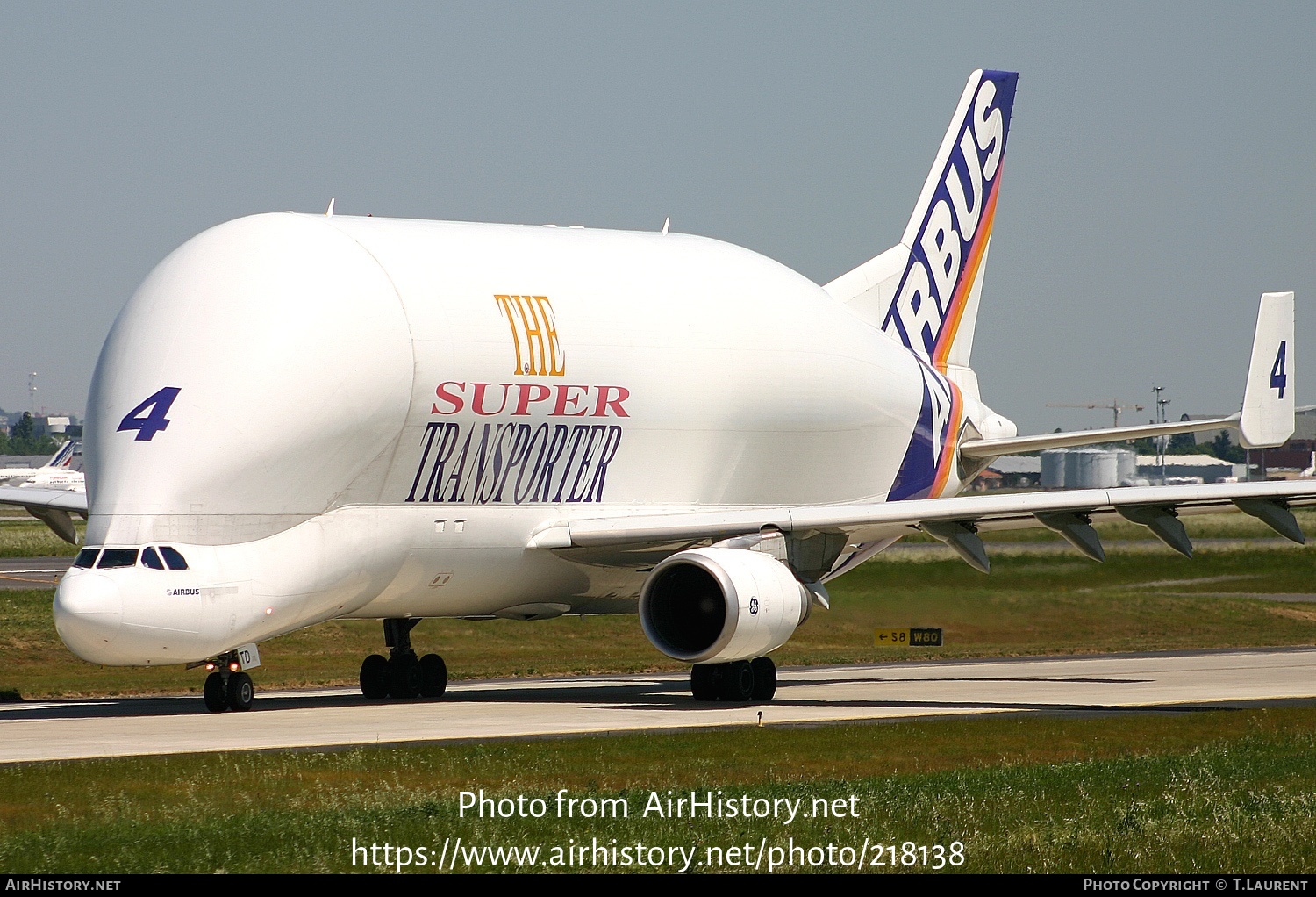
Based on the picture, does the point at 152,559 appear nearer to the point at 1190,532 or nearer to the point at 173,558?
the point at 173,558

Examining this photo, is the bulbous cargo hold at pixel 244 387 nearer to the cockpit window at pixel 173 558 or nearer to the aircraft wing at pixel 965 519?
the cockpit window at pixel 173 558

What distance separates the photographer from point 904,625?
108ft

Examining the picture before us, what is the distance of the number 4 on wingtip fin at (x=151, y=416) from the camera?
2245 cm

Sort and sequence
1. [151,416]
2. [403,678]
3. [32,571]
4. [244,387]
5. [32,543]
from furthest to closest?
1. [32,543]
2. [32,571]
3. [403,678]
4. [244,387]
5. [151,416]

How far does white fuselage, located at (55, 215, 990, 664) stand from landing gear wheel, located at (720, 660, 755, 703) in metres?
2.41

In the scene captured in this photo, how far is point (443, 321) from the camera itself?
25.1 meters

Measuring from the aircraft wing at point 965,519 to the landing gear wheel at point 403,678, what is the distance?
2.84 m

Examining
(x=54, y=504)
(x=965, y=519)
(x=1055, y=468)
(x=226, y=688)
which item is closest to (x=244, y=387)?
(x=226, y=688)

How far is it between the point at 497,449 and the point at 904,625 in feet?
32.1

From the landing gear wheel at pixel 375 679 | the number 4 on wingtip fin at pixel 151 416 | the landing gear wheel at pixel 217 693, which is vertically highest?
the number 4 on wingtip fin at pixel 151 416

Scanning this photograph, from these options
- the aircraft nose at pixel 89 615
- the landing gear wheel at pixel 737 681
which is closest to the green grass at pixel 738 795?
the aircraft nose at pixel 89 615

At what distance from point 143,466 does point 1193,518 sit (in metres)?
59.8

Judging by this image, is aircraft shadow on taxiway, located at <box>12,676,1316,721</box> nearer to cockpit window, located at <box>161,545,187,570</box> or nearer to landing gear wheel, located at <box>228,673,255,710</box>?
landing gear wheel, located at <box>228,673,255,710</box>

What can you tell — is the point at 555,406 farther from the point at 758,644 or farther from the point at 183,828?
the point at 183,828
